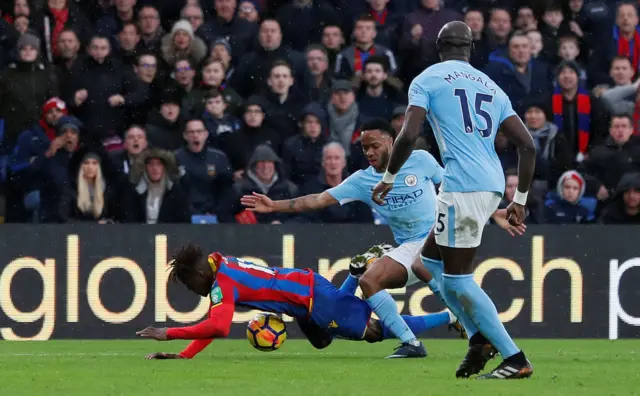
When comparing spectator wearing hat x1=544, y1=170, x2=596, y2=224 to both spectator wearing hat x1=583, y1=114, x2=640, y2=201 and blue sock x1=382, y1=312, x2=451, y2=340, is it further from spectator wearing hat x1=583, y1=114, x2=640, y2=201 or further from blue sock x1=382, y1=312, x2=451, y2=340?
blue sock x1=382, y1=312, x2=451, y2=340

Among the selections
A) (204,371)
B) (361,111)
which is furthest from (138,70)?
(204,371)

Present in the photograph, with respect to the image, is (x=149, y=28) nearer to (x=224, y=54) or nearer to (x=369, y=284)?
(x=224, y=54)

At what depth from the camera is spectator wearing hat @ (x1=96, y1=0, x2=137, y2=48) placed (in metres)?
16.5

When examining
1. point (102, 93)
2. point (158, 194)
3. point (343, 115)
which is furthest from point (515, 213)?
point (102, 93)

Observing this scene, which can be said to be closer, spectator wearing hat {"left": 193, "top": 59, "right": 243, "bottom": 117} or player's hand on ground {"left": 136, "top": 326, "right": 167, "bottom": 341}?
player's hand on ground {"left": 136, "top": 326, "right": 167, "bottom": 341}

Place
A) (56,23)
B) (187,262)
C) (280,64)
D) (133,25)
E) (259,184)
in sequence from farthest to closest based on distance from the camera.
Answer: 1. (56,23)
2. (133,25)
3. (280,64)
4. (259,184)
5. (187,262)

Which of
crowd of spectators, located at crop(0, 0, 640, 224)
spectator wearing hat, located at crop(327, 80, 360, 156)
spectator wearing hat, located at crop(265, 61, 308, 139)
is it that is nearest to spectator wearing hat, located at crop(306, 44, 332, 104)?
crowd of spectators, located at crop(0, 0, 640, 224)

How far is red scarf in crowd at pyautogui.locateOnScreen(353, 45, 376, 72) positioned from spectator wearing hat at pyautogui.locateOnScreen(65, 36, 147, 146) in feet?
7.81

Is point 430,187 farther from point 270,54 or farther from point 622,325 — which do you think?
point 270,54

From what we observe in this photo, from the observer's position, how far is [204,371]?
950 centimetres

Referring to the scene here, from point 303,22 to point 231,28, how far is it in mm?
834

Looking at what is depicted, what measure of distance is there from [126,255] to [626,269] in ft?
16.3

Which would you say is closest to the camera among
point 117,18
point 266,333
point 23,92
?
point 266,333

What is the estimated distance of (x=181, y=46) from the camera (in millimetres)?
15953
